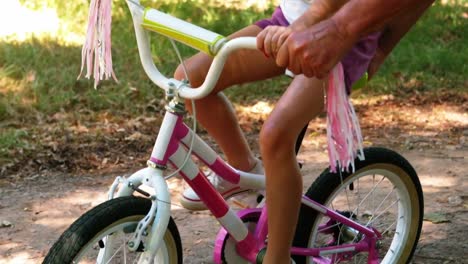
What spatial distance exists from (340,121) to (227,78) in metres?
0.79

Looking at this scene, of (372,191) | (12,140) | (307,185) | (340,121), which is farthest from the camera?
(12,140)

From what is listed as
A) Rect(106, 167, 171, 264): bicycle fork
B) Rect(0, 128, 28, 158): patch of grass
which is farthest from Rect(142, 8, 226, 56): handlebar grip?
Rect(0, 128, 28, 158): patch of grass

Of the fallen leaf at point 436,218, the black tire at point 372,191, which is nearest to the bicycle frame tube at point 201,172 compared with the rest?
the black tire at point 372,191

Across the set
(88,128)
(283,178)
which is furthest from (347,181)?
(88,128)

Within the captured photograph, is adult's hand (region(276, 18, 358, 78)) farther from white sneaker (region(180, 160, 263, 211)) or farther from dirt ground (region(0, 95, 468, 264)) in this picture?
dirt ground (region(0, 95, 468, 264))

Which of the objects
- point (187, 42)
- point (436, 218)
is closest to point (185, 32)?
point (187, 42)

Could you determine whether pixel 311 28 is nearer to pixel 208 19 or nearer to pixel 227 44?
pixel 227 44

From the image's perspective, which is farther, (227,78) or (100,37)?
(227,78)

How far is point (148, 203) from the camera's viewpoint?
2.33 meters

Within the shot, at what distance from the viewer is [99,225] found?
7.30 feet

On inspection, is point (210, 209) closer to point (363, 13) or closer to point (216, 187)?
point (216, 187)

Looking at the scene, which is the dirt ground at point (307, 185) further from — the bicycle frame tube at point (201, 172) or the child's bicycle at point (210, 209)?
the bicycle frame tube at point (201, 172)

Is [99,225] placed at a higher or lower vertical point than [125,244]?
higher

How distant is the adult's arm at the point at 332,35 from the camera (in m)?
1.92
